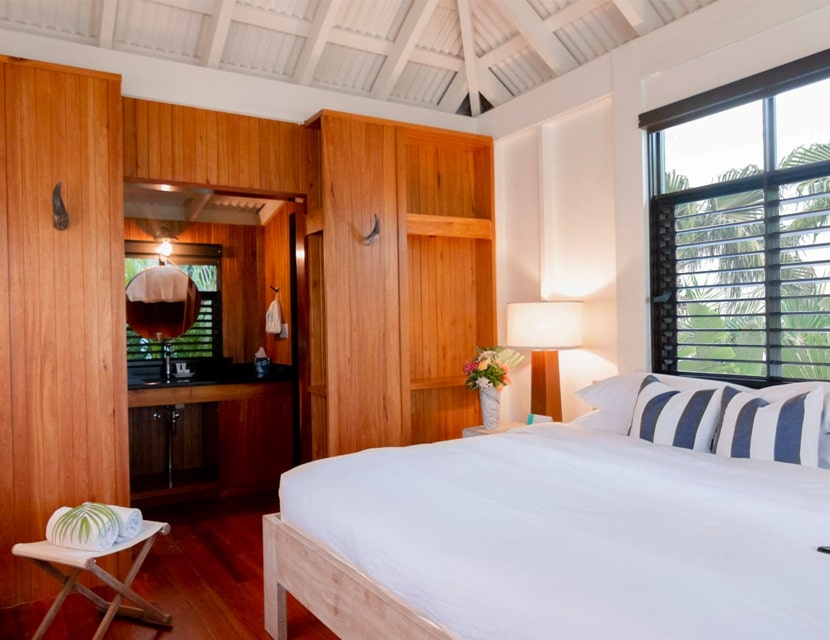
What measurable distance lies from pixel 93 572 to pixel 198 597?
742 millimetres

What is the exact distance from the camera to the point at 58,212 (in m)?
3.06

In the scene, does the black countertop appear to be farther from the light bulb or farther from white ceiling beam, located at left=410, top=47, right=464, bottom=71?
white ceiling beam, located at left=410, top=47, right=464, bottom=71

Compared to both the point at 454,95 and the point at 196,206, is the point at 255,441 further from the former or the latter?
the point at 454,95

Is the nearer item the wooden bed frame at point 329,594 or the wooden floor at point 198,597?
the wooden bed frame at point 329,594

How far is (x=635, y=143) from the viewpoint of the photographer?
11.5 ft

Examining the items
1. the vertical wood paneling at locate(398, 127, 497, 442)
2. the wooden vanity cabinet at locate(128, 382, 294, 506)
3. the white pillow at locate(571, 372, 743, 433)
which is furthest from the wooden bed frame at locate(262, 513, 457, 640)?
the wooden vanity cabinet at locate(128, 382, 294, 506)

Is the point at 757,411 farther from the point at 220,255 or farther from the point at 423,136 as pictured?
the point at 220,255

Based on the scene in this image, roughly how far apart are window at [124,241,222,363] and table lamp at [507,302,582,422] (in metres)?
2.85

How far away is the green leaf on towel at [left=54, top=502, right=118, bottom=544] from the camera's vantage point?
2.47 metres

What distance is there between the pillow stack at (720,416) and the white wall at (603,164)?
1.70 feet

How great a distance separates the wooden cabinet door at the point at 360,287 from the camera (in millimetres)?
3879

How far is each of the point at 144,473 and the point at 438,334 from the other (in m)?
2.59

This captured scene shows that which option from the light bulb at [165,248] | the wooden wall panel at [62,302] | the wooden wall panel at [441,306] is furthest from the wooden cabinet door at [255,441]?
the light bulb at [165,248]

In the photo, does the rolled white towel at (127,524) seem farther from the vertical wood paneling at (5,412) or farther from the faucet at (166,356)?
the faucet at (166,356)
